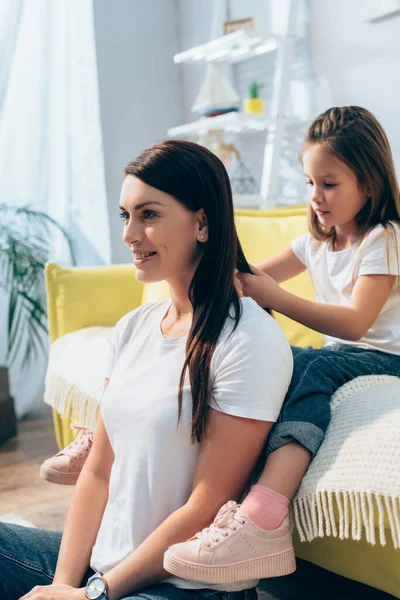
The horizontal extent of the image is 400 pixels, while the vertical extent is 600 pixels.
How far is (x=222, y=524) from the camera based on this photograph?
1.00 m

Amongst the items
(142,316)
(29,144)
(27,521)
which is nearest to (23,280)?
(29,144)

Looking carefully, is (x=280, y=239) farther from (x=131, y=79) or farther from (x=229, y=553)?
(x=131, y=79)

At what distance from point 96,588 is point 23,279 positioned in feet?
7.14

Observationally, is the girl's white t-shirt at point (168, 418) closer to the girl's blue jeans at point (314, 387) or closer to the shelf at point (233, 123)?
the girl's blue jeans at point (314, 387)

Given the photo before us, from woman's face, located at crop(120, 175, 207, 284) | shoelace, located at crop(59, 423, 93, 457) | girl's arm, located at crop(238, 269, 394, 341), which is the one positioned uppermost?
woman's face, located at crop(120, 175, 207, 284)

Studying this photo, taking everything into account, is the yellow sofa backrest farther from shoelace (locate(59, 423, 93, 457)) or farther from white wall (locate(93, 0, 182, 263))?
white wall (locate(93, 0, 182, 263))

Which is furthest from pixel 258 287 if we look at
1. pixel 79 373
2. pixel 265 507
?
pixel 79 373

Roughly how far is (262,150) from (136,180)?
2.10m

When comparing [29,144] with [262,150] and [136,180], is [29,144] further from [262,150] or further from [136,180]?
[136,180]

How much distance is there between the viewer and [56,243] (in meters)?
3.43

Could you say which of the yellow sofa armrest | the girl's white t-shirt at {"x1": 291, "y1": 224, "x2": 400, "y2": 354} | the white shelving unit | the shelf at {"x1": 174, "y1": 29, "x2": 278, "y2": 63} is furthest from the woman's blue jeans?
the shelf at {"x1": 174, "y1": 29, "x2": 278, "y2": 63}

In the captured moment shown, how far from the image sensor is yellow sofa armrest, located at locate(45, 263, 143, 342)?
98.7 inches

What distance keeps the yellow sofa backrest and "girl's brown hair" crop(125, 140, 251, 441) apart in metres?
0.88

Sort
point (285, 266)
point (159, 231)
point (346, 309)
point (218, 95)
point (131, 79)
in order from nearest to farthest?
point (159, 231) → point (346, 309) → point (285, 266) → point (218, 95) → point (131, 79)
